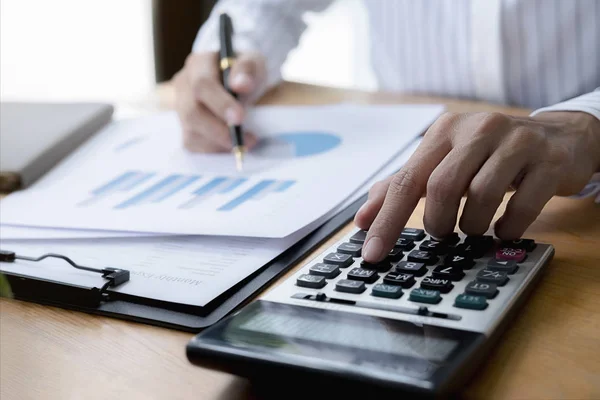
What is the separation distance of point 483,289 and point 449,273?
0.03 metres

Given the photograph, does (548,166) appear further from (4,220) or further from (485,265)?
(4,220)

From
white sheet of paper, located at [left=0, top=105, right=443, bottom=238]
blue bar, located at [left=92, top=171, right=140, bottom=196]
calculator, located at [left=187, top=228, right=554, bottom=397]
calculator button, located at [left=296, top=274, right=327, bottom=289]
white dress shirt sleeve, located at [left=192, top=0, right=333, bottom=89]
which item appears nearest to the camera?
calculator, located at [left=187, top=228, right=554, bottom=397]

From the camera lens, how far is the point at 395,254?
46 cm

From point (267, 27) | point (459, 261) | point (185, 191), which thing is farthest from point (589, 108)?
point (267, 27)

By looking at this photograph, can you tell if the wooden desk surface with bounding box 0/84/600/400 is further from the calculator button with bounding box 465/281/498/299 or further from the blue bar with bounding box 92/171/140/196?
the blue bar with bounding box 92/171/140/196

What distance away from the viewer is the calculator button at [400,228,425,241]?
0.49 metres

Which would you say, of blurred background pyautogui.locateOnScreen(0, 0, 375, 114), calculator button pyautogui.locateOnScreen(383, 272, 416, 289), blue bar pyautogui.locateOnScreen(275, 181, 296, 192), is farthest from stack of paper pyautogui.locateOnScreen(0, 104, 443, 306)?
blurred background pyautogui.locateOnScreen(0, 0, 375, 114)

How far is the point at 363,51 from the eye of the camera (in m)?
1.31

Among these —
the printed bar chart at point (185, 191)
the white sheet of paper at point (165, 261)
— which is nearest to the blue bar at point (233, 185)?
the printed bar chart at point (185, 191)

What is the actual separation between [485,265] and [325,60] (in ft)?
5.29

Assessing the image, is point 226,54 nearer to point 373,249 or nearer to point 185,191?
point 185,191

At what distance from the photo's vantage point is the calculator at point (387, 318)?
33cm

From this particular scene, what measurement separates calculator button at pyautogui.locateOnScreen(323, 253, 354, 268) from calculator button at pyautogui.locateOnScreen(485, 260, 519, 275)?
0.08m

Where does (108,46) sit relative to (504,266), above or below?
above
